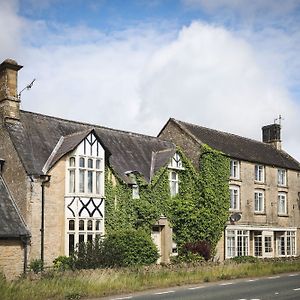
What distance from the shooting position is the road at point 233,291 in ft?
57.4

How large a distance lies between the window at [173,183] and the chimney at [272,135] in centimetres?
1647

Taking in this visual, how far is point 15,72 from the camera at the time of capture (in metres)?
28.1

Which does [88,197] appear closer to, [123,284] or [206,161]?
[123,284]

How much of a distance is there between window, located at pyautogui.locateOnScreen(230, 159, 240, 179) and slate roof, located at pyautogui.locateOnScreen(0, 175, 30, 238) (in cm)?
1789

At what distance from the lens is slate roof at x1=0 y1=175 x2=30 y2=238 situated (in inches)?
952

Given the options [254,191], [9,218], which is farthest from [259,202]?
[9,218]

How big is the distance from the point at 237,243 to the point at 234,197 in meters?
3.39

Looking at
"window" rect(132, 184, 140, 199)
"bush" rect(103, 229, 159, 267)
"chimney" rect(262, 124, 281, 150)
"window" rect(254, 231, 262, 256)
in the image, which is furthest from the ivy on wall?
"chimney" rect(262, 124, 281, 150)

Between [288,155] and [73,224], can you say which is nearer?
[73,224]

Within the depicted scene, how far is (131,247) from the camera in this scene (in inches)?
1061

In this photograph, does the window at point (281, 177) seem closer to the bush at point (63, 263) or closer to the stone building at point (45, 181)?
the stone building at point (45, 181)

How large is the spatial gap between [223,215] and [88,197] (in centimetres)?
1215

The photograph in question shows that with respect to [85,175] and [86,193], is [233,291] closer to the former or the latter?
[86,193]

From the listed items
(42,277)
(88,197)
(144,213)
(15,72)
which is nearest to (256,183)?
(144,213)
